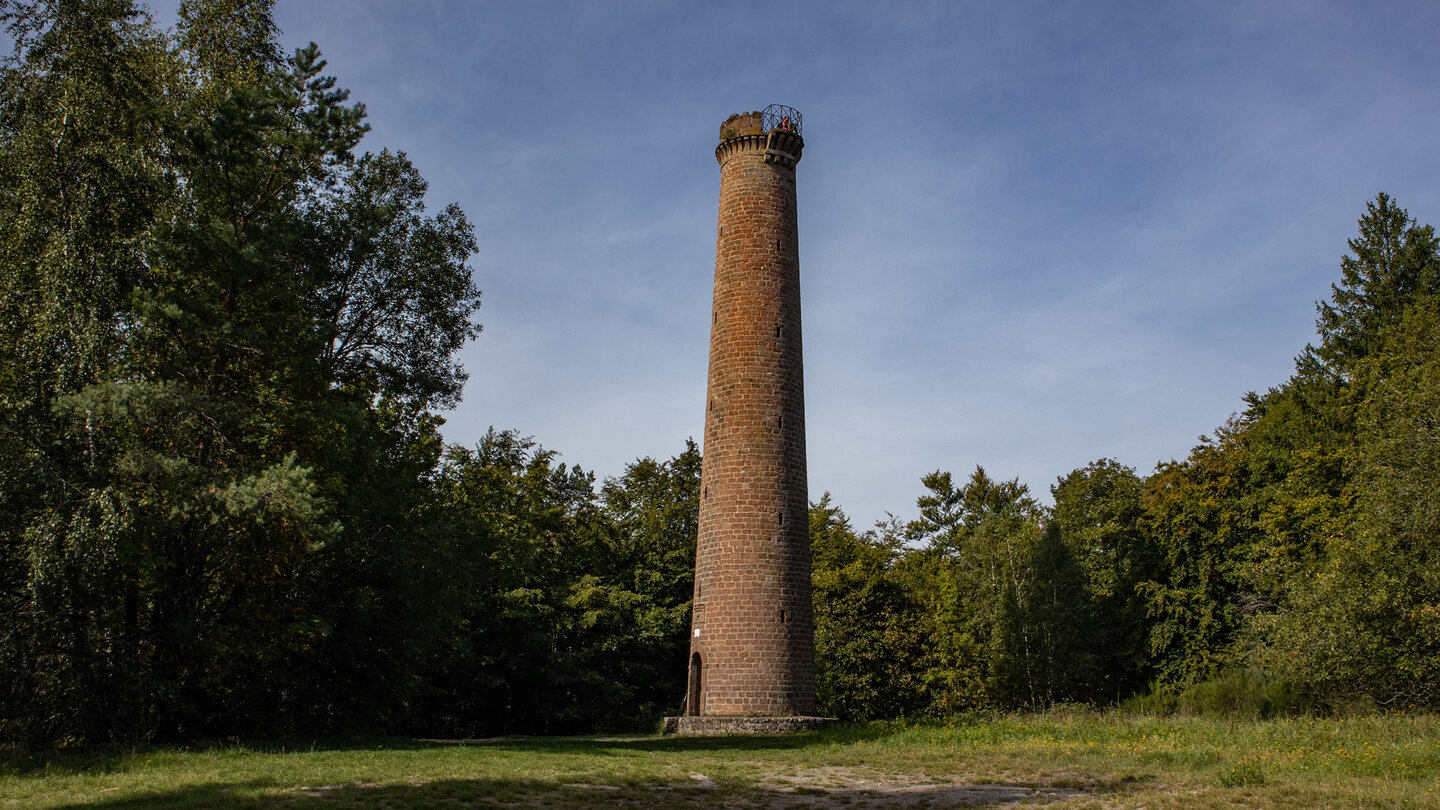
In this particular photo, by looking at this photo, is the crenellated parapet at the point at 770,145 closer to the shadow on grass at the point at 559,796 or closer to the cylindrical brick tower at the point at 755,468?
the cylindrical brick tower at the point at 755,468

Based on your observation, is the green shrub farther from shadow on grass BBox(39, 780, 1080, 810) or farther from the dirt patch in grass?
shadow on grass BBox(39, 780, 1080, 810)

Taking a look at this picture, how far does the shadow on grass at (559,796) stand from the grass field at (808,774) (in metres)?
0.03

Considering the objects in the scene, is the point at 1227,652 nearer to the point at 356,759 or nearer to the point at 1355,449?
the point at 1355,449

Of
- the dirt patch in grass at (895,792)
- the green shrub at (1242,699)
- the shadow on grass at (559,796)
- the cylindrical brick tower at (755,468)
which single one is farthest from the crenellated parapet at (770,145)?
the shadow on grass at (559,796)

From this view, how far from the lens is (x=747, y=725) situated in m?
22.7

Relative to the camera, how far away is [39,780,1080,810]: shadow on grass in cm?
973

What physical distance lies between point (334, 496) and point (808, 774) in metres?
10.6

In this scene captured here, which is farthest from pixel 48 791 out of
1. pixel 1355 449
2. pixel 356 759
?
pixel 1355 449

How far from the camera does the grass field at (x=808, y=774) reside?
10.2 meters

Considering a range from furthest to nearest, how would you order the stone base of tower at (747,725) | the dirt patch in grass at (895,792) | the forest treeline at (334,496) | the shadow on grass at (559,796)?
the stone base of tower at (747,725)
the forest treeline at (334,496)
the dirt patch in grass at (895,792)
the shadow on grass at (559,796)

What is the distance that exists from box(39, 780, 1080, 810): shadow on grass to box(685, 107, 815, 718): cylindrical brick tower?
1126cm

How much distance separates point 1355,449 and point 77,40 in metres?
33.9

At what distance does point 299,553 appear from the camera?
17141mm

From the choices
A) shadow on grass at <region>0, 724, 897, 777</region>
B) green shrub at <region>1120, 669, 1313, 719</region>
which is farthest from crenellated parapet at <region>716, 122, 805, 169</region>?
→ green shrub at <region>1120, 669, 1313, 719</region>
